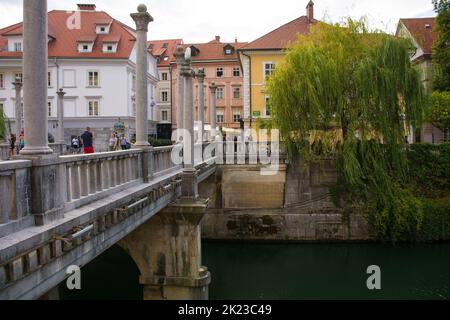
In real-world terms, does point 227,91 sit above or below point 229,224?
above

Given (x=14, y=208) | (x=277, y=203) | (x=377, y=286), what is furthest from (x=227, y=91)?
(x=14, y=208)

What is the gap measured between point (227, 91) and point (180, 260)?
42.3m

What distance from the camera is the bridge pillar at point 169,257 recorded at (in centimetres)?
1165

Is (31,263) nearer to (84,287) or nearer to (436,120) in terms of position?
(84,287)

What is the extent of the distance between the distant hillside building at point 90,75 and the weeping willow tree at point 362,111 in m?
17.1

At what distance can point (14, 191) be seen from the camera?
4.62 metres

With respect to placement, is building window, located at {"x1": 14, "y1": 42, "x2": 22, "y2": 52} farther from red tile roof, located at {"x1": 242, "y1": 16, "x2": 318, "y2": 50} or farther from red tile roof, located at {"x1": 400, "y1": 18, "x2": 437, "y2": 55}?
red tile roof, located at {"x1": 400, "y1": 18, "x2": 437, "y2": 55}

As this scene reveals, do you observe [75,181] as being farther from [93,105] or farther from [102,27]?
[102,27]

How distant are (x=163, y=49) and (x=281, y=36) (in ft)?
96.9

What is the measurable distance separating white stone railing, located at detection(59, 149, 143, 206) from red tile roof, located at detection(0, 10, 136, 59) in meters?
27.9

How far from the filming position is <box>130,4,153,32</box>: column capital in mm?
9039

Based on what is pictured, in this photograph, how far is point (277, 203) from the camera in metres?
21.3

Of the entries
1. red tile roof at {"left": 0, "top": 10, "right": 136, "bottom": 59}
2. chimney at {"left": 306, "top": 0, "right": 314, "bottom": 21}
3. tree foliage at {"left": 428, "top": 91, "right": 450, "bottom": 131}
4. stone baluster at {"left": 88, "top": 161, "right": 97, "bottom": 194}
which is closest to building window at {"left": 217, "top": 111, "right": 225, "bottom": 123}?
red tile roof at {"left": 0, "top": 10, "right": 136, "bottom": 59}

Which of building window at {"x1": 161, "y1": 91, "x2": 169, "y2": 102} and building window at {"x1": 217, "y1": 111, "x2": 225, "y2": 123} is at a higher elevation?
building window at {"x1": 161, "y1": 91, "x2": 169, "y2": 102}
